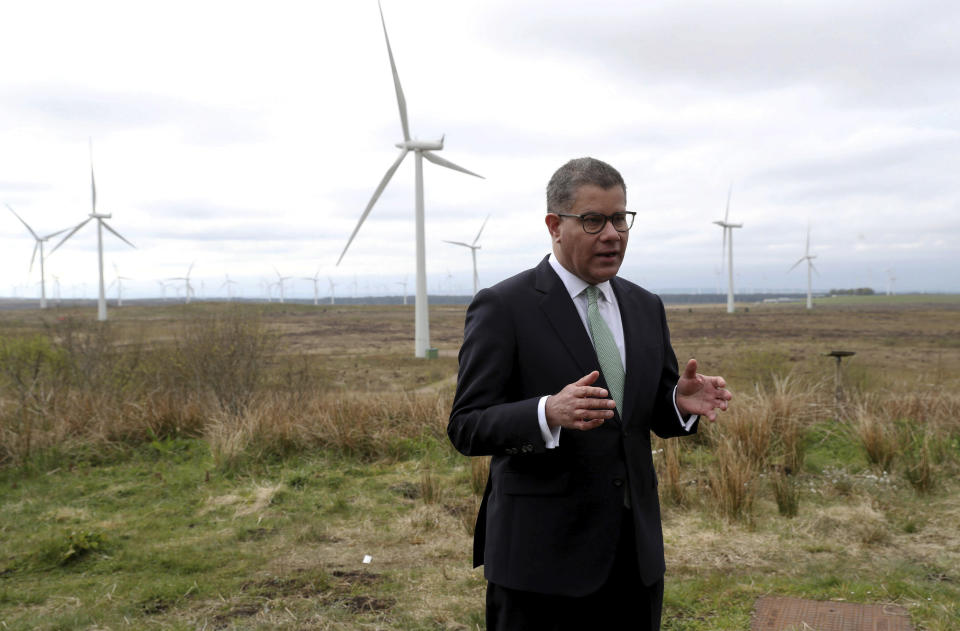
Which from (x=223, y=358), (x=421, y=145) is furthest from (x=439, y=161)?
(x=223, y=358)

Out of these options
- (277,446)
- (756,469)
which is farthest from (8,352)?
(756,469)

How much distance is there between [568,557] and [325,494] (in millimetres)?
5216

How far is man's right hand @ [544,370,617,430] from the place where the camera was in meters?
2.17

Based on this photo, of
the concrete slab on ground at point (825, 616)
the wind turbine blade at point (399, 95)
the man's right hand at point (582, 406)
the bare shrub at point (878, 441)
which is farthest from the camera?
the wind turbine blade at point (399, 95)

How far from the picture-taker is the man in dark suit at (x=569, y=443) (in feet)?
8.08

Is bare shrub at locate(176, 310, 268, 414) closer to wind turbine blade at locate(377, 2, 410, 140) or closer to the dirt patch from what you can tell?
the dirt patch

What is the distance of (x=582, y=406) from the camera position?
2.17 metres

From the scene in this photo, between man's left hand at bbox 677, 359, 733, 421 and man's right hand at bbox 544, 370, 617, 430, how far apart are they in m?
0.61

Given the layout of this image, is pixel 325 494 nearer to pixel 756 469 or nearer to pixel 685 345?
pixel 756 469

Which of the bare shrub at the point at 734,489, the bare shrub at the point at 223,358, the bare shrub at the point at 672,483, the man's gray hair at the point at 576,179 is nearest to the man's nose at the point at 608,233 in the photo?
the man's gray hair at the point at 576,179

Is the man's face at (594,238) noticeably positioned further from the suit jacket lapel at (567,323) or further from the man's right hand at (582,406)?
the man's right hand at (582,406)

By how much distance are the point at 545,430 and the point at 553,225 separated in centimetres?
80

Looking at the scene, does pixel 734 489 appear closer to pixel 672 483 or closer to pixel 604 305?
pixel 672 483

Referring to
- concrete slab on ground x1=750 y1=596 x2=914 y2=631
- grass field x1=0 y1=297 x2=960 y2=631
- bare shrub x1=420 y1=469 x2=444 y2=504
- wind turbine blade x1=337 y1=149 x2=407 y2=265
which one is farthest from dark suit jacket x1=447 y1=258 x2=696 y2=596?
wind turbine blade x1=337 y1=149 x2=407 y2=265
